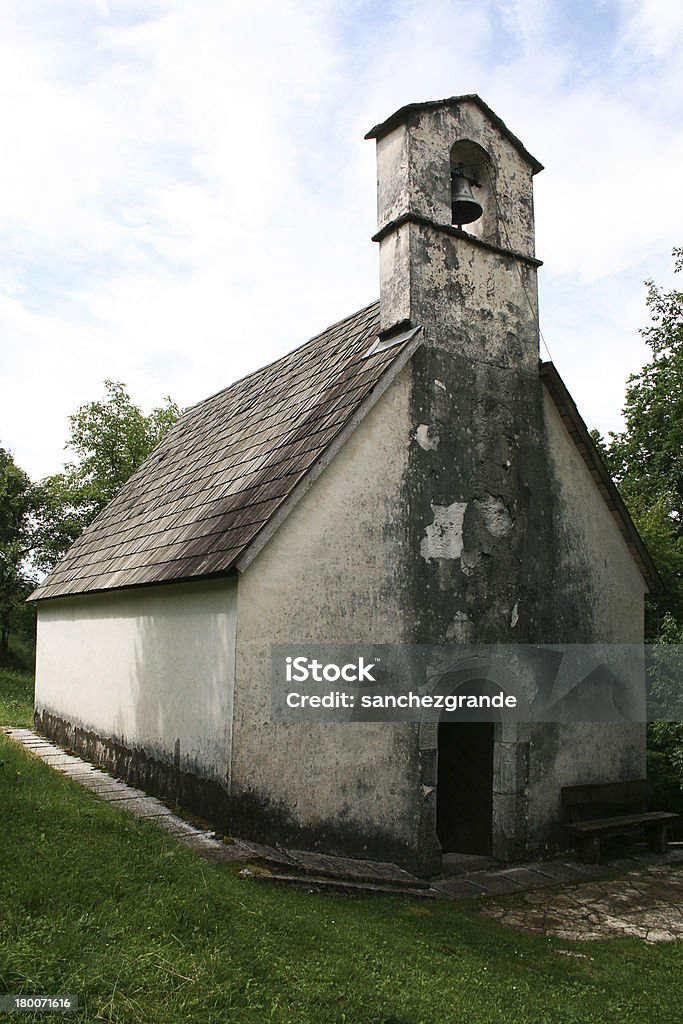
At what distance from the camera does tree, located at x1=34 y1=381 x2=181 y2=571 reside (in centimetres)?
2784

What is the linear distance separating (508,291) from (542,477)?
2248 millimetres

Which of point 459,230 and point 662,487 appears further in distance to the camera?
point 662,487

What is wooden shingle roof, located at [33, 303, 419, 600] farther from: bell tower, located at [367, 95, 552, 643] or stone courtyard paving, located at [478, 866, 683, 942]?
stone courtyard paving, located at [478, 866, 683, 942]

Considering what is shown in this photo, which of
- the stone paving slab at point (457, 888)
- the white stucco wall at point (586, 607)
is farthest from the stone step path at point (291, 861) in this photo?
the white stucco wall at point (586, 607)

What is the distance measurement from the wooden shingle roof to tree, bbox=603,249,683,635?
7.48 metres

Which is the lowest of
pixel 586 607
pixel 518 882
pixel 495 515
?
pixel 518 882

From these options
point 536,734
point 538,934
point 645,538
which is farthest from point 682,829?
point 538,934

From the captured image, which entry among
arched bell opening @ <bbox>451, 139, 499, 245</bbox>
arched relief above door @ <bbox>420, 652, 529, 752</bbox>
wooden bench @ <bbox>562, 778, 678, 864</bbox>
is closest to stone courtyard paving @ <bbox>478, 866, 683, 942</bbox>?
wooden bench @ <bbox>562, 778, 678, 864</bbox>

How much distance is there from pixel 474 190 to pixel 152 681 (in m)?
7.12

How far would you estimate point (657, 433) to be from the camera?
2123 centimetres

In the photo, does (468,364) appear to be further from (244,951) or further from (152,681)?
(244,951)

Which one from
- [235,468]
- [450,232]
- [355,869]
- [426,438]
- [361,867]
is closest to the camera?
[355,869]

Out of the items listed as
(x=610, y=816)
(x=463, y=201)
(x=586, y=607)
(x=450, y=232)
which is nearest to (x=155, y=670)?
(x=586, y=607)

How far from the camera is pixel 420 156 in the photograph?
876 centimetres
